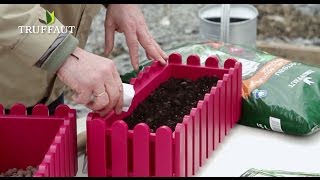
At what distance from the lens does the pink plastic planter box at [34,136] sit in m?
1.21

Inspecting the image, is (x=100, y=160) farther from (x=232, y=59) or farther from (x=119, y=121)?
(x=232, y=59)

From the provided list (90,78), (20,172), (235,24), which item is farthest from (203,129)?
(235,24)

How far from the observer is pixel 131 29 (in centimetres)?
159

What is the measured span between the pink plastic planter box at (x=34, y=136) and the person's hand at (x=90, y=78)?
6 cm

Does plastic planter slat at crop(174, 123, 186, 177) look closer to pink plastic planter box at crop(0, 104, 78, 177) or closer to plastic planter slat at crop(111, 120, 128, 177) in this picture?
plastic planter slat at crop(111, 120, 128, 177)

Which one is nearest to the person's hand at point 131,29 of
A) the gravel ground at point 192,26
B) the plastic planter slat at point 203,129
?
the plastic planter slat at point 203,129

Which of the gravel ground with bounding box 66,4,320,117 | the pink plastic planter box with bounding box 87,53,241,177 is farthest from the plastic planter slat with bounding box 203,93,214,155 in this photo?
the gravel ground with bounding box 66,4,320,117

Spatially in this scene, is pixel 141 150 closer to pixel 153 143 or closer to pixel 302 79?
pixel 153 143

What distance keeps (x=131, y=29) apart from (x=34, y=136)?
1.52ft

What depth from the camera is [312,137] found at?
1.49m

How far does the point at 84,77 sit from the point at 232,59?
471mm

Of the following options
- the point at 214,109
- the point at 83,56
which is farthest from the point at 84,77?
the point at 214,109

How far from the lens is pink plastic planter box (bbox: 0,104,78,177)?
47.6 inches

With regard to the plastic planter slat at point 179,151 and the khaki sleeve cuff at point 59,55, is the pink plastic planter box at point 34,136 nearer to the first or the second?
the khaki sleeve cuff at point 59,55
